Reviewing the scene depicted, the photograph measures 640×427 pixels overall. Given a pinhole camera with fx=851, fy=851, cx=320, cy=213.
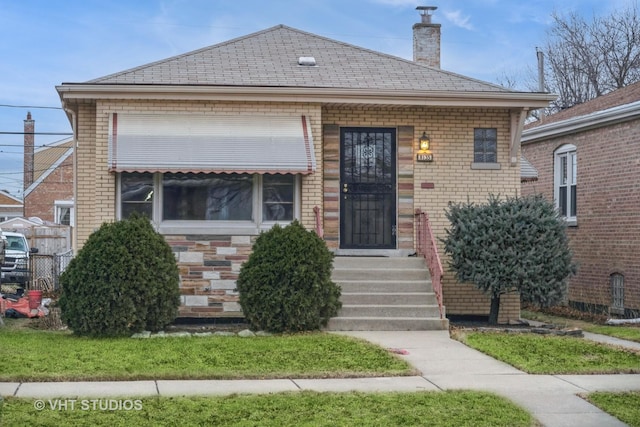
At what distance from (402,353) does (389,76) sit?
6.22 meters

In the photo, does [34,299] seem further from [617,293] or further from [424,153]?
[617,293]

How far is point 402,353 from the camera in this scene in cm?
1033

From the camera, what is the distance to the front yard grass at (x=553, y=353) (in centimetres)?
948

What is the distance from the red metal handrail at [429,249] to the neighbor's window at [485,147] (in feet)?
4.87

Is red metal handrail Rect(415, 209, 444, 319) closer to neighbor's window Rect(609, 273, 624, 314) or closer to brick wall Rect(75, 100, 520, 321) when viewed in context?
brick wall Rect(75, 100, 520, 321)

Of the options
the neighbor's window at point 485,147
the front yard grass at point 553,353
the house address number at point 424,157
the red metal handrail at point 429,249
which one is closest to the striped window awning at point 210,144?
the house address number at point 424,157

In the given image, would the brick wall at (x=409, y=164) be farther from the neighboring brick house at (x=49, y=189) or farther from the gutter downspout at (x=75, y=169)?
the neighboring brick house at (x=49, y=189)

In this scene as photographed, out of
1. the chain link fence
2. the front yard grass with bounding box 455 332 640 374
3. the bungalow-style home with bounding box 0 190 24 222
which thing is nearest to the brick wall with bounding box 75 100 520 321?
the front yard grass with bounding box 455 332 640 374

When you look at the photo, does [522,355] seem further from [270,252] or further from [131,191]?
[131,191]

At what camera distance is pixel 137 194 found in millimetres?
13898

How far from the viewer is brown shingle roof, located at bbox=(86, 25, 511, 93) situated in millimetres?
14172

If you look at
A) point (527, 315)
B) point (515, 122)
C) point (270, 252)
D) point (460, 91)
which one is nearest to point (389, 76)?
point (460, 91)

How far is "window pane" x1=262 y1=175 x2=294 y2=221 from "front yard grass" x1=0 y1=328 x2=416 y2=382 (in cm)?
318

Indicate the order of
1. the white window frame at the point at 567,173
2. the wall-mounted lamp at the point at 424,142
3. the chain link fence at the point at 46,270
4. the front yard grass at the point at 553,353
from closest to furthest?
1. the front yard grass at the point at 553,353
2. the wall-mounted lamp at the point at 424,142
3. the white window frame at the point at 567,173
4. the chain link fence at the point at 46,270
